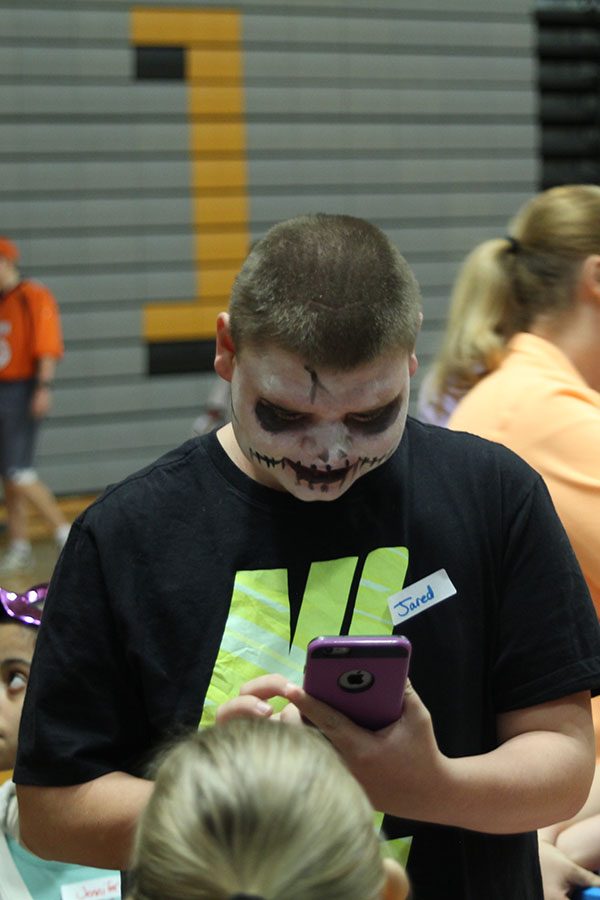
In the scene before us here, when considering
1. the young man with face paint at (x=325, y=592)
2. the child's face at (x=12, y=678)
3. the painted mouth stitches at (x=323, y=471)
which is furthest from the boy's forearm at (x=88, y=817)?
the child's face at (x=12, y=678)

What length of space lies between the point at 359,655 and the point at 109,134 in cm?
838

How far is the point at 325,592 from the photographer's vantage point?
4.91ft

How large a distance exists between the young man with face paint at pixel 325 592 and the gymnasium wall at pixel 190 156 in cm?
751

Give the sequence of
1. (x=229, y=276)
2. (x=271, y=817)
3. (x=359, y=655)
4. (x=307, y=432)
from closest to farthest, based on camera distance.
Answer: (x=271, y=817), (x=359, y=655), (x=307, y=432), (x=229, y=276)

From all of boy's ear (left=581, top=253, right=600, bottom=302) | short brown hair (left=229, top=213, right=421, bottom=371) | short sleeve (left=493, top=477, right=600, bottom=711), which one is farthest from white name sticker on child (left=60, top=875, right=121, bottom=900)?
boy's ear (left=581, top=253, right=600, bottom=302)

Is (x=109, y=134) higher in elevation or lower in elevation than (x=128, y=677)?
higher

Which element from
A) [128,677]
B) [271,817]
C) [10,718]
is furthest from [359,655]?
[10,718]

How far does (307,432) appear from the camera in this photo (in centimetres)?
144

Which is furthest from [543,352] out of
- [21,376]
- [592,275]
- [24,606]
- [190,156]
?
[190,156]

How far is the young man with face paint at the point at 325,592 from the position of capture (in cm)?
140

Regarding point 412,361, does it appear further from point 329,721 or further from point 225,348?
point 329,721

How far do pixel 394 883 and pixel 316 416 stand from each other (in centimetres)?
53

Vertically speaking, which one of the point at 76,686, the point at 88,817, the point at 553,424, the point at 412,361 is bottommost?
the point at 88,817

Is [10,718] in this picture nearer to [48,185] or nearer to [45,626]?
[45,626]
